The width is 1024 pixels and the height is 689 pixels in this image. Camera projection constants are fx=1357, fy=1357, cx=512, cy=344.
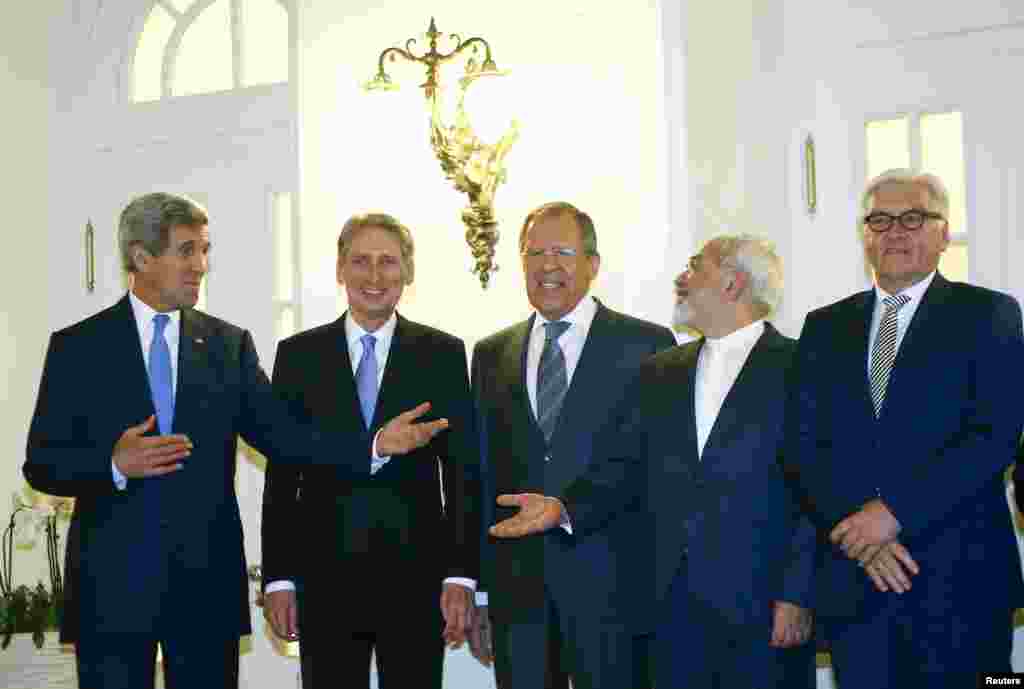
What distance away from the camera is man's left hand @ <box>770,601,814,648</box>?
10.5ft

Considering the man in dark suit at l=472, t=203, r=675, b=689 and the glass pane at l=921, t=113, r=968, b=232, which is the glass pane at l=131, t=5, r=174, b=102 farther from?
the glass pane at l=921, t=113, r=968, b=232

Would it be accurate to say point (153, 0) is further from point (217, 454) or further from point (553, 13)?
point (217, 454)

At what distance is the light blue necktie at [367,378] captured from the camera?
3.64 m

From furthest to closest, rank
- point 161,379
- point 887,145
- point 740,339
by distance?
point 887,145 < point 740,339 < point 161,379

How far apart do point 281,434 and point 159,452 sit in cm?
41

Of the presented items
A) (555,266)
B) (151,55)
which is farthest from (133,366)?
(151,55)

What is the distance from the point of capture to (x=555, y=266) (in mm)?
3693

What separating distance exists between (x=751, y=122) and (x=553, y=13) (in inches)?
36.1

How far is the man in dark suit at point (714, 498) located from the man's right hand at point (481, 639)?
17.0 inches

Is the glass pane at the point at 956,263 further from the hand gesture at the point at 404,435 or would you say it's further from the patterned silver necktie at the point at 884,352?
the hand gesture at the point at 404,435

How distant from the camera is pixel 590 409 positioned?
141 inches

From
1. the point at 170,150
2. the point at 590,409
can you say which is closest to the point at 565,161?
the point at 590,409

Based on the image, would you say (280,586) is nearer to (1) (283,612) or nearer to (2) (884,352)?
(1) (283,612)

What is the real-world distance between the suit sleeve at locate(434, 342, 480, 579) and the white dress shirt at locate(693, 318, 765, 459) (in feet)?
2.12
